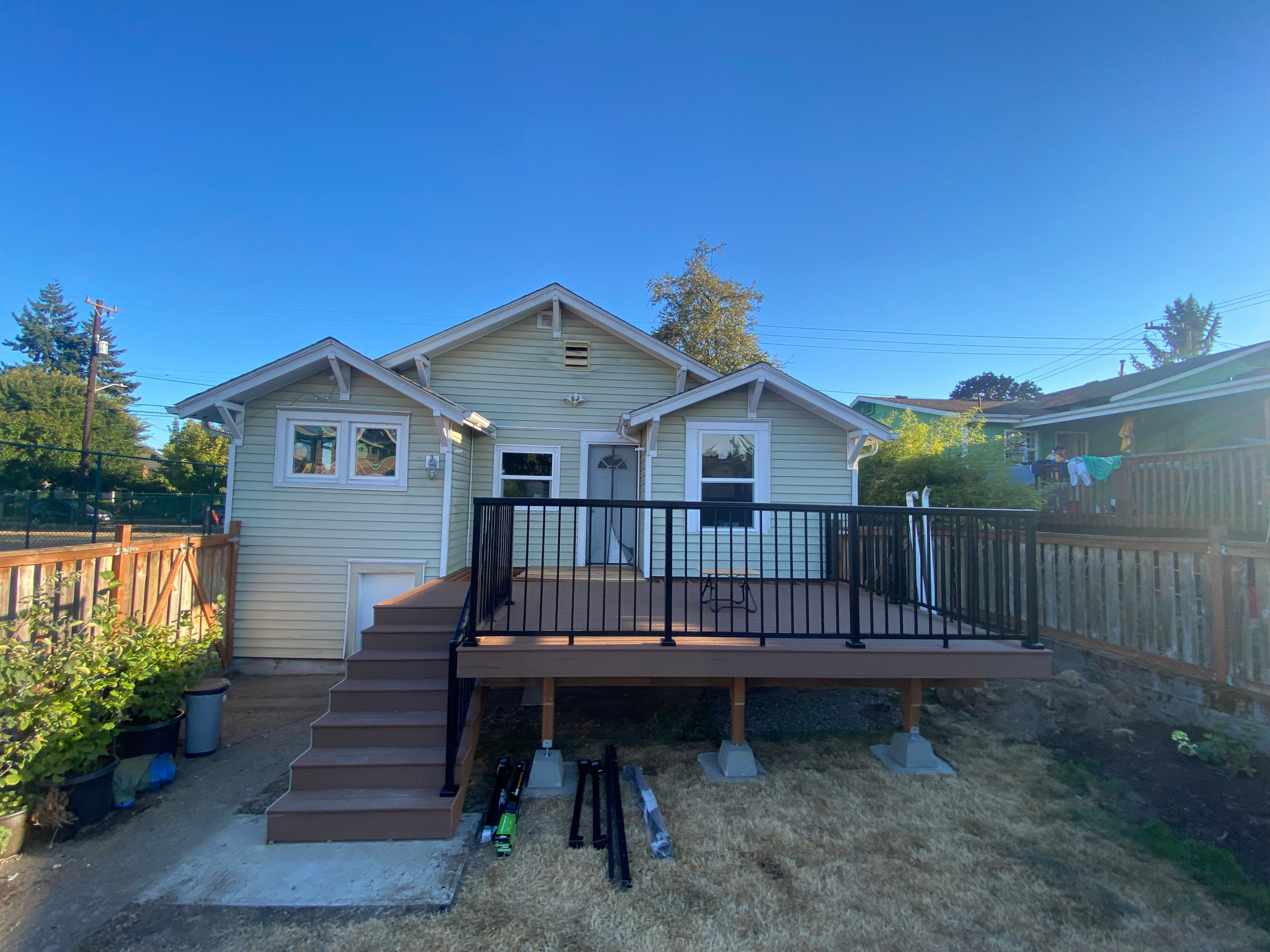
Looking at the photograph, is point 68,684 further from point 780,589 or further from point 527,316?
point 527,316

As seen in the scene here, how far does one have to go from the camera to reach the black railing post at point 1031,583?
3.82m

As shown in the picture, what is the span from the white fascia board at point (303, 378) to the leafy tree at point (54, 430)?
18.7 meters

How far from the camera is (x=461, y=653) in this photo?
3.58 m

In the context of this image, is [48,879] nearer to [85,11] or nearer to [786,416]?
[786,416]

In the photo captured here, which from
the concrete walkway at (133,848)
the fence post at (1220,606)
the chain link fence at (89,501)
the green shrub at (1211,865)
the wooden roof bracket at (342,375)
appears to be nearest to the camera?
the concrete walkway at (133,848)

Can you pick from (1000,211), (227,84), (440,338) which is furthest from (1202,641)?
(227,84)

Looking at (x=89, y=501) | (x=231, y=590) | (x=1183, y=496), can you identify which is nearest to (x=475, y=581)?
(x=231, y=590)

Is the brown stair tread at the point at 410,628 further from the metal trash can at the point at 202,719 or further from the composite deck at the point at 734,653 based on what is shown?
the metal trash can at the point at 202,719

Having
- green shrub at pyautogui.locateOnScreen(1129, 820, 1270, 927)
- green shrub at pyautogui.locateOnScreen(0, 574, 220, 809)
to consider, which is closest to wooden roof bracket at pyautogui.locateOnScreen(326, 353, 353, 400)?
green shrub at pyautogui.locateOnScreen(0, 574, 220, 809)

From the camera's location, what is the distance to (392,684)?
13.4ft

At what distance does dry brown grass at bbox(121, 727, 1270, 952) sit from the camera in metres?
2.47

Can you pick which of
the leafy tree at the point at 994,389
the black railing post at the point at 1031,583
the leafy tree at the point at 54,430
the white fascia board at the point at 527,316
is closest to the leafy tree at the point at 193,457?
the leafy tree at the point at 54,430

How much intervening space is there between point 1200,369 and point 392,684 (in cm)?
1719

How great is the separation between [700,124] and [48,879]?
1305 cm
